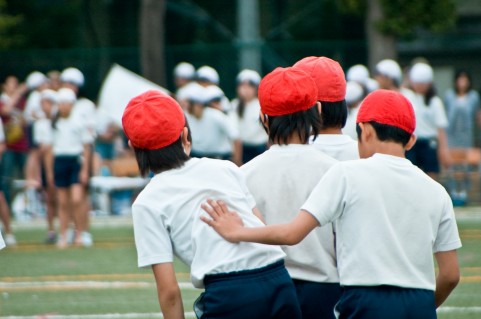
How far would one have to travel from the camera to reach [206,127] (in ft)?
50.2

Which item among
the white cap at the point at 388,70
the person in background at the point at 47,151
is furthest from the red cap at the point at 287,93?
the person in background at the point at 47,151

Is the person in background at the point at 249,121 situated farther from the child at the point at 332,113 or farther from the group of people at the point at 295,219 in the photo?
the group of people at the point at 295,219

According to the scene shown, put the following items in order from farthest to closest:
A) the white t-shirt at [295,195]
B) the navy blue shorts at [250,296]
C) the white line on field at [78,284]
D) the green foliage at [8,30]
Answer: the green foliage at [8,30], the white line on field at [78,284], the white t-shirt at [295,195], the navy blue shorts at [250,296]

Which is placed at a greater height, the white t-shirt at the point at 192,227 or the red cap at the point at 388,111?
the red cap at the point at 388,111

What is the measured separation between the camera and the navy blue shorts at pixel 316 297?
5.25 metres

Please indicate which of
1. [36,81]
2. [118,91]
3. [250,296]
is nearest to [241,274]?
[250,296]

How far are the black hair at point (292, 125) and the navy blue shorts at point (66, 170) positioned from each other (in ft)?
32.8

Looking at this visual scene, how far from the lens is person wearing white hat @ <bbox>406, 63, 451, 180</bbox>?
1480 centimetres

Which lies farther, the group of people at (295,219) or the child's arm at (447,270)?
the child's arm at (447,270)

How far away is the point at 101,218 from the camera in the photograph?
65.7 feet

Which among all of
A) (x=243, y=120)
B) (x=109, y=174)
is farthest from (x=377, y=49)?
(x=243, y=120)

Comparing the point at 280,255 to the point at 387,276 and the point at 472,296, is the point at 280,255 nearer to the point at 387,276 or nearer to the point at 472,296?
the point at 387,276

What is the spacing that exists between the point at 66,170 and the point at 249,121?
2.48 m

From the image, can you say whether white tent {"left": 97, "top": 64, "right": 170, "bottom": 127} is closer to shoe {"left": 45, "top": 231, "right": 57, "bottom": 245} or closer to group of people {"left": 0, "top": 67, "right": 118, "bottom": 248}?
group of people {"left": 0, "top": 67, "right": 118, "bottom": 248}
